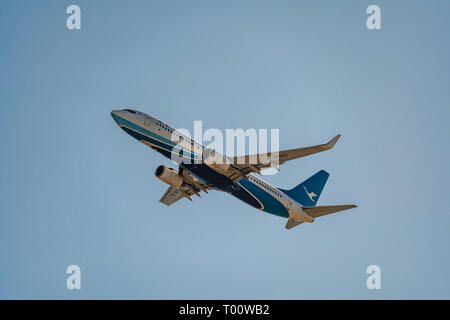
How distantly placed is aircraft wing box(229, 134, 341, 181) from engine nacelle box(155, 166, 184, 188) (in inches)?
243

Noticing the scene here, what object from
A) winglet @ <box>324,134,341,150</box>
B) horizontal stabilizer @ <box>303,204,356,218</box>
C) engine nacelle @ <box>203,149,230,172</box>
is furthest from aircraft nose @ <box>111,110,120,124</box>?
horizontal stabilizer @ <box>303,204,356,218</box>

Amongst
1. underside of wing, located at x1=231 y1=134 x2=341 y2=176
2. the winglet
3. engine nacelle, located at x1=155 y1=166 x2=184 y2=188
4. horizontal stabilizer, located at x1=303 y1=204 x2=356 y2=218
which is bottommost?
horizontal stabilizer, located at x1=303 y1=204 x2=356 y2=218

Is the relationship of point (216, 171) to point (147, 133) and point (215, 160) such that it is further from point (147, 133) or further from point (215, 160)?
point (147, 133)

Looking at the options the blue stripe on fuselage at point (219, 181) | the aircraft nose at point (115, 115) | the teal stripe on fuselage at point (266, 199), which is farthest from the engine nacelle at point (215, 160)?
the aircraft nose at point (115, 115)

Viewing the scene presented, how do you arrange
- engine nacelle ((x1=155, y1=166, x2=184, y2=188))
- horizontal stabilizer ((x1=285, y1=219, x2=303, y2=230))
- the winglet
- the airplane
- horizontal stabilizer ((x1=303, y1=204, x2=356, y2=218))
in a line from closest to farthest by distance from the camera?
the winglet → the airplane → horizontal stabilizer ((x1=303, y1=204, x2=356, y2=218)) → engine nacelle ((x1=155, y1=166, x2=184, y2=188)) → horizontal stabilizer ((x1=285, y1=219, x2=303, y2=230))

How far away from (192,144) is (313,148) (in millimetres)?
11116

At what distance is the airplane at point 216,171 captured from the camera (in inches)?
1773

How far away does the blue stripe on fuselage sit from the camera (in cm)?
4522

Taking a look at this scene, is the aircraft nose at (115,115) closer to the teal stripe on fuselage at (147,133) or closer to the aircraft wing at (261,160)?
the teal stripe on fuselage at (147,133)

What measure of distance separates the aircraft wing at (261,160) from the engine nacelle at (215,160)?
29.9 inches

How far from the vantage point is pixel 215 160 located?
1775 inches

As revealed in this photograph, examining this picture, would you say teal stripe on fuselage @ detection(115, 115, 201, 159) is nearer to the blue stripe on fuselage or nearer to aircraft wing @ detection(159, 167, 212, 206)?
the blue stripe on fuselage

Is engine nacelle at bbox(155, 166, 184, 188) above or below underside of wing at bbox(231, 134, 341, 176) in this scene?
below

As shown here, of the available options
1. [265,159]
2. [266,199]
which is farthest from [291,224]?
[265,159]
